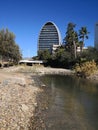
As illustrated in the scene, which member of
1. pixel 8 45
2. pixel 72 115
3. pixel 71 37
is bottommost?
pixel 72 115

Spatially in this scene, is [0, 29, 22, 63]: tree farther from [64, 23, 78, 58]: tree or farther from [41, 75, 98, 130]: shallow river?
[41, 75, 98, 130]: shallow river

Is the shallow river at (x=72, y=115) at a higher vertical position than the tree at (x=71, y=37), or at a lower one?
lower

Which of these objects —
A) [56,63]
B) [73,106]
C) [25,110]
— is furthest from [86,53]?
[25,110]

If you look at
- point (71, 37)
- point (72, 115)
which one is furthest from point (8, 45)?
point (72, 115)

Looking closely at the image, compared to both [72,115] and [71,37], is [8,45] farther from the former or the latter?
[72,115]

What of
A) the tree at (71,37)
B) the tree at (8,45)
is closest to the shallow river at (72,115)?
the tree at (8,45)

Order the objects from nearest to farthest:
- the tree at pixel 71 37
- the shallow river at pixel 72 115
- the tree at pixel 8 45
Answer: the shallow river at pixel 72 115
the tree at pixel 8 45
the tree at pixel 71 37

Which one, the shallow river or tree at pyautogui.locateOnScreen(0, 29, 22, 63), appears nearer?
the shallow river

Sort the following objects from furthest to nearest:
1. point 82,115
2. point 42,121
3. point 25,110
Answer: point 82,115
point 25,110
point 42,121

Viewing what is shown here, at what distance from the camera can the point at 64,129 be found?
1781cm

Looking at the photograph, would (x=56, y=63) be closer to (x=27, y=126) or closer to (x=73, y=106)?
(x=73, y=106)

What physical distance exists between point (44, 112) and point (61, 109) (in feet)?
8.36

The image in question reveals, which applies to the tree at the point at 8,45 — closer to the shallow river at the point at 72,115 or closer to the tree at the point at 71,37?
the tree at the point at 71,37

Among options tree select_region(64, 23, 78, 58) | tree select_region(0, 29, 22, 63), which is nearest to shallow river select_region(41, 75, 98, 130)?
tree select_region(0, 29, 22, 63)
